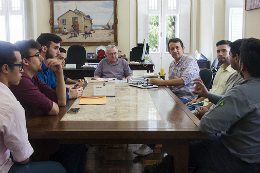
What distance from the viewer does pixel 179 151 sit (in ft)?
5.17

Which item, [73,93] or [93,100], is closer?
[93,100]

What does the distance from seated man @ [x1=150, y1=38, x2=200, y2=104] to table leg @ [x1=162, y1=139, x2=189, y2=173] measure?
5.78ft

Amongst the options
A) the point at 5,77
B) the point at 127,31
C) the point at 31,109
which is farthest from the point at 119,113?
the point at 127,31

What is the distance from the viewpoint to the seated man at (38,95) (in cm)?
Answer: 184

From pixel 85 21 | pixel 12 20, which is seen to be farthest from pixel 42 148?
pixel 12 20

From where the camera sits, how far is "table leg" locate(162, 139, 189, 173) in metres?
1.56

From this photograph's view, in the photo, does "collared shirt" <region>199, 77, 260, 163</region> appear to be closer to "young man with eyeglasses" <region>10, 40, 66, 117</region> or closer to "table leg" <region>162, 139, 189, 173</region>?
"table leg" <region>162, 139, 189, 173</region>

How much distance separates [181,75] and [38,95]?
2.14 metres

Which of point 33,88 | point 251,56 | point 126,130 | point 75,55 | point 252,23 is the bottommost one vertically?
point 126,130

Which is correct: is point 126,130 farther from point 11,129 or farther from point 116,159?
point 116,159

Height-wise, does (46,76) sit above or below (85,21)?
below

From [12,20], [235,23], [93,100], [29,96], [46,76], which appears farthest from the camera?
[12,20]

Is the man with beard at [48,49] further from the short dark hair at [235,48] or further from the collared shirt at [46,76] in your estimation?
the short dark hair at [235,48]

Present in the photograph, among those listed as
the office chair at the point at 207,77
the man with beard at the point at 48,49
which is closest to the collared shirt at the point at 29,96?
the man with beard at the point at 48,49
